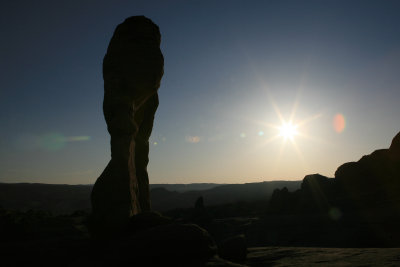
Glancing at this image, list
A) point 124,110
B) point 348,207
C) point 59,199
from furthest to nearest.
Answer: point 59,199 → point 348,207 → point 124,110

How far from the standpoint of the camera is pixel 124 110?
12.3m

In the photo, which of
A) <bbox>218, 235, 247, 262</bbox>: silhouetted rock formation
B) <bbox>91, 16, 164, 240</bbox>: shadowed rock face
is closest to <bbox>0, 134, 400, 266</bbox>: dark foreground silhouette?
<bbox>218, 235, 247, 262</bbox>: silhouetted rock formation

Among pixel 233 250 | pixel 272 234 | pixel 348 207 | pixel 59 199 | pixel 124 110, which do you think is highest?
pixel 124 110

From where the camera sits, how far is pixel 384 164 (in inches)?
1131

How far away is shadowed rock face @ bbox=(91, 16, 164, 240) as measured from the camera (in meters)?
10.4

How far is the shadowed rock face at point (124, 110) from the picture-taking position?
1045 cm

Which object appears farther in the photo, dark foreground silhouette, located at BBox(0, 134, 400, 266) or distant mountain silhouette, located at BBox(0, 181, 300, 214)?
distant mountain silhouette, located at BBox(0, 181, 300, 214)

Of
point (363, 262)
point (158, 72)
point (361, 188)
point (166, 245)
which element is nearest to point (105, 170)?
point (166, 245)

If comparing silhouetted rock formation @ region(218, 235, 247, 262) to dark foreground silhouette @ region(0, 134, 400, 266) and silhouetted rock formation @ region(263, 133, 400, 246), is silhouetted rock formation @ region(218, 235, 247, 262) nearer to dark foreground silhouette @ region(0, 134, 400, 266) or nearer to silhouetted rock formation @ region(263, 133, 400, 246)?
dark foreground silhouette @ region(0, 134, 400, 266)

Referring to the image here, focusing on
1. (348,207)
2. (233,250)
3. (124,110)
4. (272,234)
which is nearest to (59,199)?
(272,234)

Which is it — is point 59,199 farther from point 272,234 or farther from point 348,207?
point 348,207

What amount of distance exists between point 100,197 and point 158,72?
6.52 meters

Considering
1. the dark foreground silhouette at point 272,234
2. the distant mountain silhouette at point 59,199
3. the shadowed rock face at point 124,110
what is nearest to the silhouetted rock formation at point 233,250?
the dark foreground silhouette at point 272,234

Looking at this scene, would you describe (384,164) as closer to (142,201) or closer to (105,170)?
(142,201)
